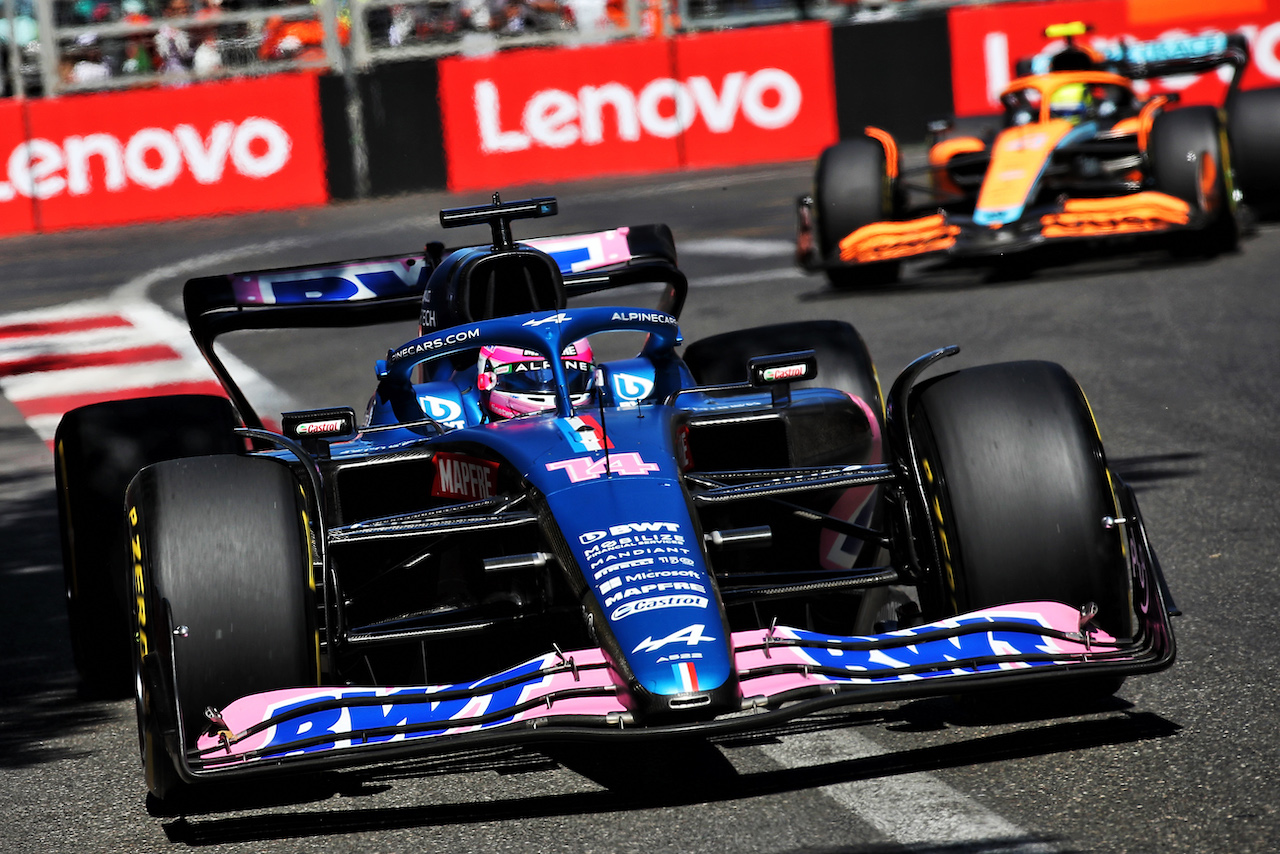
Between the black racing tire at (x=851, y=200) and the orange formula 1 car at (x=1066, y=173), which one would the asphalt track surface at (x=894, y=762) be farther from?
the black racing tire at (x=851, y=200)

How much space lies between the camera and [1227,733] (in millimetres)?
4113

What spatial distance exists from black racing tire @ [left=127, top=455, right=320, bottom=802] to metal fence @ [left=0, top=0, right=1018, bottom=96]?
54.3ft

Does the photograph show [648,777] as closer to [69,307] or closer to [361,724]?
[361,724]

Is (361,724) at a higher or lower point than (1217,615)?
higher

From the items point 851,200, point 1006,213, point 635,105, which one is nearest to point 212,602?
point 1006,213

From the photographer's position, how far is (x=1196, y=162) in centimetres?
1150

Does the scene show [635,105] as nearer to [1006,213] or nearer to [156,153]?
[156,153]

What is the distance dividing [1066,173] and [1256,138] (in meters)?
1.36

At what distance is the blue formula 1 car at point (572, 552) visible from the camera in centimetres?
379

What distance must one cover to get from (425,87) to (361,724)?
16832 mm

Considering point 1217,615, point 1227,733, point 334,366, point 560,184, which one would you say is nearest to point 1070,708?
point 1227,733

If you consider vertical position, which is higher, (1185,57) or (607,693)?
(1185,57)

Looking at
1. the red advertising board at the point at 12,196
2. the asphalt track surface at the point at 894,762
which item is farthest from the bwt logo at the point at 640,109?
the asphalt track surface at the point at 894,762

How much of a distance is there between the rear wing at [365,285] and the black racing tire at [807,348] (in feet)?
0.70
